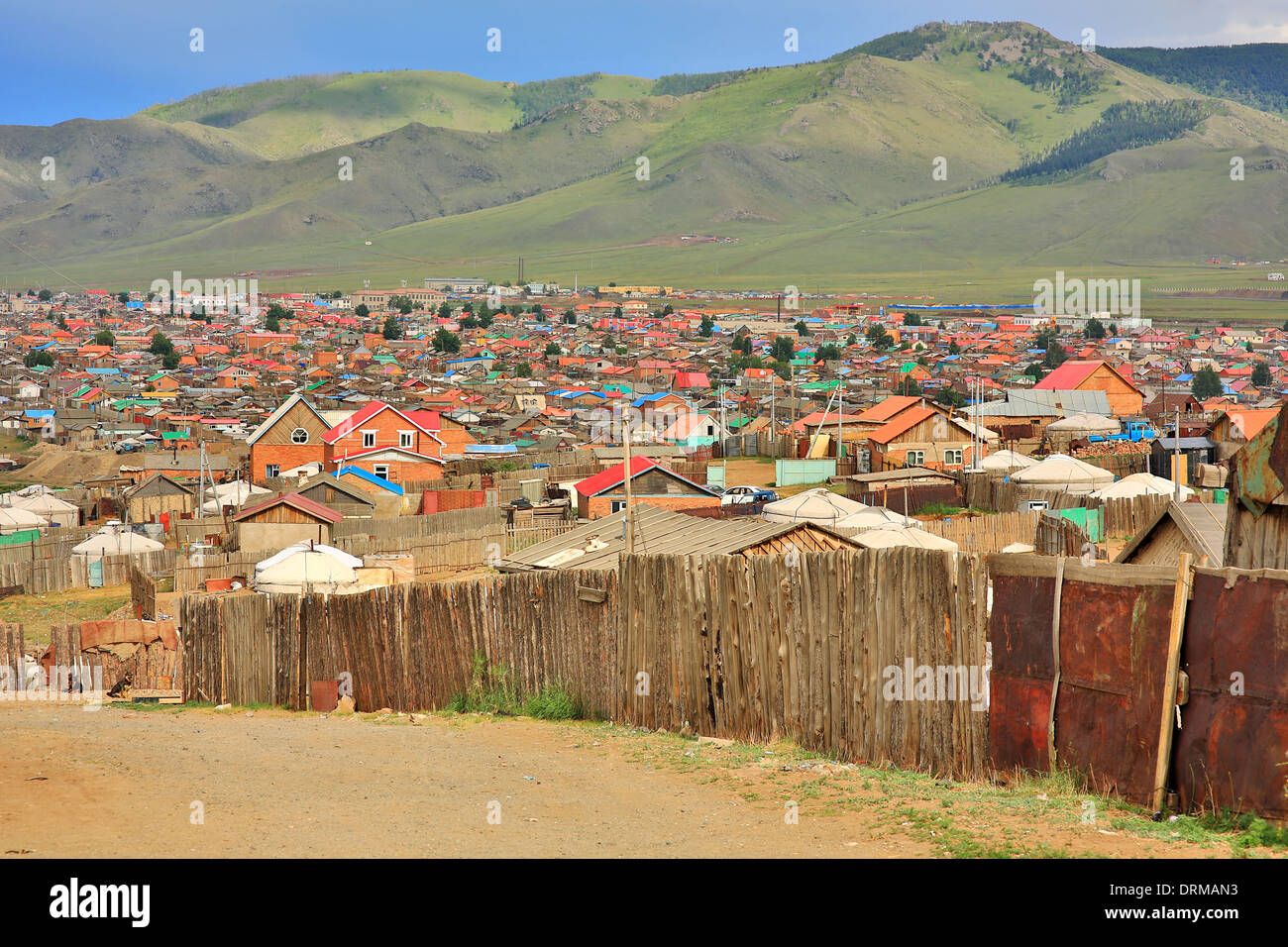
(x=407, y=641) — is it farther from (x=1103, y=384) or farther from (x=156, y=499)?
(x=1103, y=384)

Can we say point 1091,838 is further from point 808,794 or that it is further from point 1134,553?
point 1134,553

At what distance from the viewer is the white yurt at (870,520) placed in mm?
29688

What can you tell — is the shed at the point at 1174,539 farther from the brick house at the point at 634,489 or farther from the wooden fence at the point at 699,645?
the brick house at the point at 634,489

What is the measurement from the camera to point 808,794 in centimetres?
870

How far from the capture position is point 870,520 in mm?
30531

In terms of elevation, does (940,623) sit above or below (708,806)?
above

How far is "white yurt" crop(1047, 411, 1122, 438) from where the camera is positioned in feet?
212

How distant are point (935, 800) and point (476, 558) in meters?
28.3

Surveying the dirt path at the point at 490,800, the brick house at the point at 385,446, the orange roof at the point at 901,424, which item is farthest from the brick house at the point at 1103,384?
the dirt path at the point at 490,800

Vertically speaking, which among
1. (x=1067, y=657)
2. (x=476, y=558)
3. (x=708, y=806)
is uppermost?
(x=1067, y=657)

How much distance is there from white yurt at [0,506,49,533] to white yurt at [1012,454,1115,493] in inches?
1216
